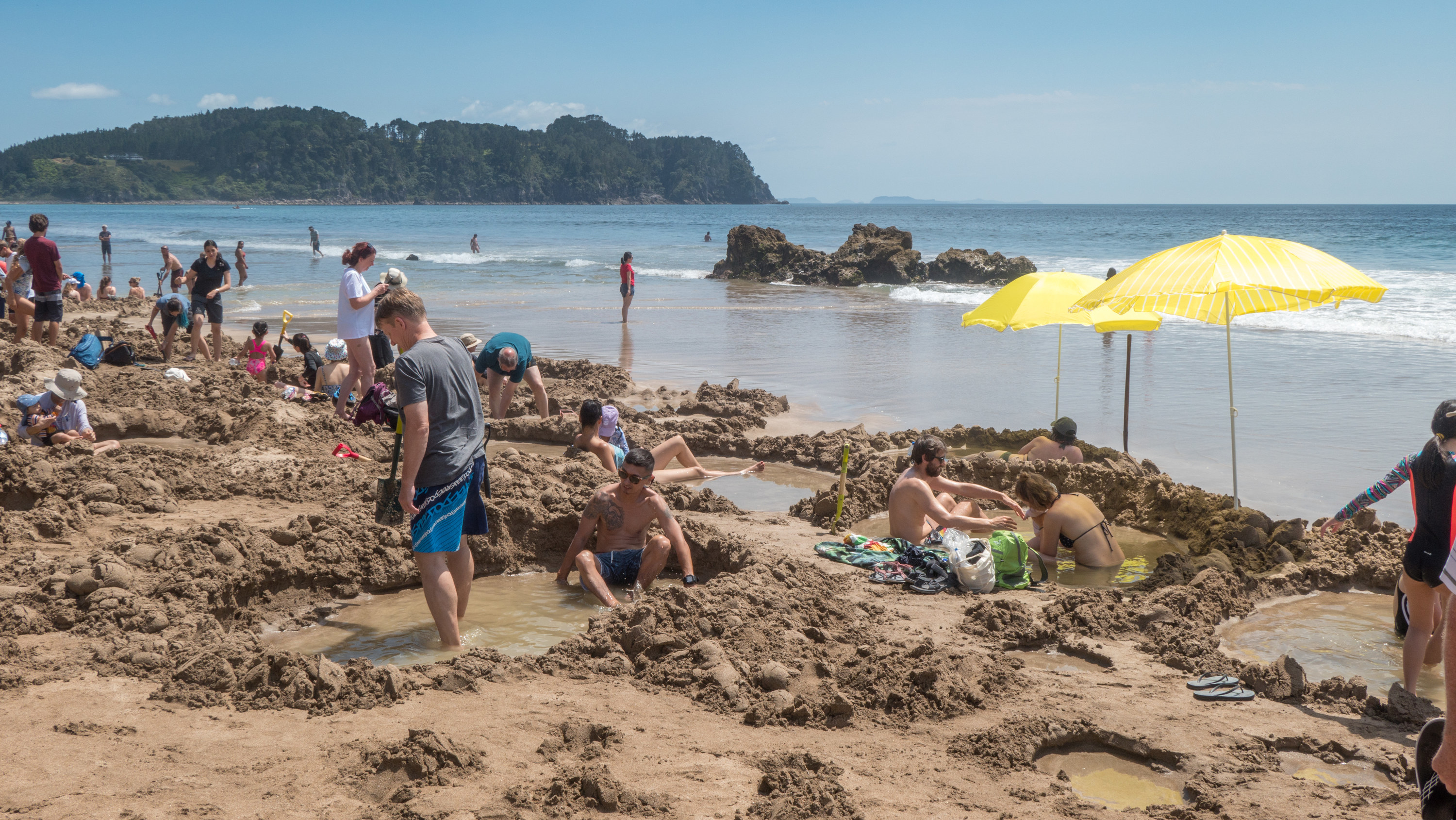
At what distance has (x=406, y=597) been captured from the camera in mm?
6395

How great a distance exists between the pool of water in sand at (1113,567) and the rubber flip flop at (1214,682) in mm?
1812

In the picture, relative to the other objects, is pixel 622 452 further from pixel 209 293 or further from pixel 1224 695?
pixel 209 293

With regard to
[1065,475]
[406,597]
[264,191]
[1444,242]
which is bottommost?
[406,597]

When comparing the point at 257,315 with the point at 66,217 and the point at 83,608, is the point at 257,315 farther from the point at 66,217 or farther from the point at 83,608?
the point at 66,217

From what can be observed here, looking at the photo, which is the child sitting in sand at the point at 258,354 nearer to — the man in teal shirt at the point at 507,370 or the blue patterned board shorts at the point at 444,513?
the man in teal shirt at the point at 507,370

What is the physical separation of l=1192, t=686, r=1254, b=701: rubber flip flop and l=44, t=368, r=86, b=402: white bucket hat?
8895 mm

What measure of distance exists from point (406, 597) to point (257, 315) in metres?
19.2

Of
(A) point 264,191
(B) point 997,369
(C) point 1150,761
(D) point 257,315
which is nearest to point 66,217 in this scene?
(A) point 264,191

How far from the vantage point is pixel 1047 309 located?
375 inches

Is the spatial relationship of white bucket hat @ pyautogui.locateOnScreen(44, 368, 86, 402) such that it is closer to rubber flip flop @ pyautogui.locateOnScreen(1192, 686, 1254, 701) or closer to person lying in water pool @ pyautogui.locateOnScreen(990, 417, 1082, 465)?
person lying in water pool @ pyautogui.locateOnScreen(990, 417, 1082, 465)

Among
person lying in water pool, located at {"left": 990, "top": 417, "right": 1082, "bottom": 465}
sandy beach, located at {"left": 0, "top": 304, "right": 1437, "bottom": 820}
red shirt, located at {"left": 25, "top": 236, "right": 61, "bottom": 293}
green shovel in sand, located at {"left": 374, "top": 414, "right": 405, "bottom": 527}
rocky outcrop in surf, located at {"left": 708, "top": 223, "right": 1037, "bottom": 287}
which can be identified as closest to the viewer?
sandy beach, located at {"left": 0, "top": 304, "right": 1437, "bottom": 820}

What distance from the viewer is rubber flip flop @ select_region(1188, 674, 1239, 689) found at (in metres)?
4.86

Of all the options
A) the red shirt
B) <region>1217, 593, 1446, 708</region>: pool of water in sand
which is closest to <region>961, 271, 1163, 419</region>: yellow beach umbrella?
<region>1217, 593, 1446, 708</region>: pool of water in sand

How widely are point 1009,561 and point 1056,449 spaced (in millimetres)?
2593
